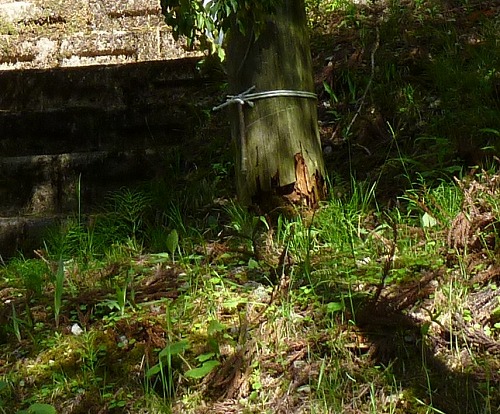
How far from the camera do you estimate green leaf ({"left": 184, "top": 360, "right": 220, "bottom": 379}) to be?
2.11 m

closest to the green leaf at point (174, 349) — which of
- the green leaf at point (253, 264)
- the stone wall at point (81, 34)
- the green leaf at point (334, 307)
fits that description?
the green leaf at point (334, 307)

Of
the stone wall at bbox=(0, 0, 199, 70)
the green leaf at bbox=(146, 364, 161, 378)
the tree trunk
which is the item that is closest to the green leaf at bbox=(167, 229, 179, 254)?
the tree trunk

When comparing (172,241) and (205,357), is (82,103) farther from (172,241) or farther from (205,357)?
(205,357)

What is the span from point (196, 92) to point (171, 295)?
2.31 meters

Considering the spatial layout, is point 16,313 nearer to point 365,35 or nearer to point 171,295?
point 171,295

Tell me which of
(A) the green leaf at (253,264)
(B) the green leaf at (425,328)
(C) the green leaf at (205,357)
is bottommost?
(C) the green leaf at (205,357)

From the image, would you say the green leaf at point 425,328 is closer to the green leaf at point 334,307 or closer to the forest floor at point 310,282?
the forest floor at point 310,282

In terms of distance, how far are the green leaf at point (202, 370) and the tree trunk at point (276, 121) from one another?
1286 mm

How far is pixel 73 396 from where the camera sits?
223 cm

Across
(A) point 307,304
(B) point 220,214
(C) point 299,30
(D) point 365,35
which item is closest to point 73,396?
(A) point 307,304

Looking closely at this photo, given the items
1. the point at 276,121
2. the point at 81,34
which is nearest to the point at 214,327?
the point at 276,121

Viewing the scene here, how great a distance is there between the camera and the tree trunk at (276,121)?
3.33 m

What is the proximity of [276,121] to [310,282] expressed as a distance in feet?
3.38

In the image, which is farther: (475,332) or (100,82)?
(100,82)
